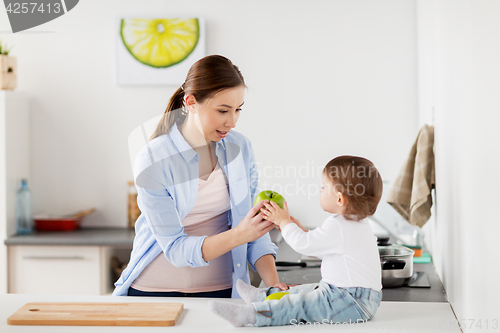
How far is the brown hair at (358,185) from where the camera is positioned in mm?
918

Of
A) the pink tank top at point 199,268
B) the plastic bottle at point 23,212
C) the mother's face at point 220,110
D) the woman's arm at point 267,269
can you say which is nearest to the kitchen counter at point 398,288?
the woman's arm at point 267,269

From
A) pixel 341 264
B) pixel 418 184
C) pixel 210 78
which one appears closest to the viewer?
pixel 341 264

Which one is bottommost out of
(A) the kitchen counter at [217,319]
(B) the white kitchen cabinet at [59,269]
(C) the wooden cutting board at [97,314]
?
(B) the white kitchen cabinet at [59,269]

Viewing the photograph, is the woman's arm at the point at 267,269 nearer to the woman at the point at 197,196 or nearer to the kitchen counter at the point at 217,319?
the woman at the point at 197,196

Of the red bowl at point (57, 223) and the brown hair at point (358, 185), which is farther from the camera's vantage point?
the red bowl at point (57, 223)

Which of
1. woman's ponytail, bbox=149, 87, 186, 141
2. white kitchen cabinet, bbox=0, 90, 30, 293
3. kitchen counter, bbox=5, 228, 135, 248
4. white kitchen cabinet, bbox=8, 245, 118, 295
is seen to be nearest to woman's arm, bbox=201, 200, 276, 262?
woman's ponytail, bbox=149, 87, 186, 141

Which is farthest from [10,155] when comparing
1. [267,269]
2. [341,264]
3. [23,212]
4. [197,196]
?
[341,264]

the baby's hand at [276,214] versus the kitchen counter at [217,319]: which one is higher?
the baby's hand at [276,214]

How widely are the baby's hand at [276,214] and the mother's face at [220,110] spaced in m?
0.26

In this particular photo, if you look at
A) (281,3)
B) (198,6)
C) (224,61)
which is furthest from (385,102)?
(224,61)

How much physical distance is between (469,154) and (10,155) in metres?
2.28

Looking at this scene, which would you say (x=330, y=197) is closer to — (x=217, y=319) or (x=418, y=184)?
(x=217, y=319)

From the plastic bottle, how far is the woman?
4.62 feet

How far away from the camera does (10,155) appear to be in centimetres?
250
